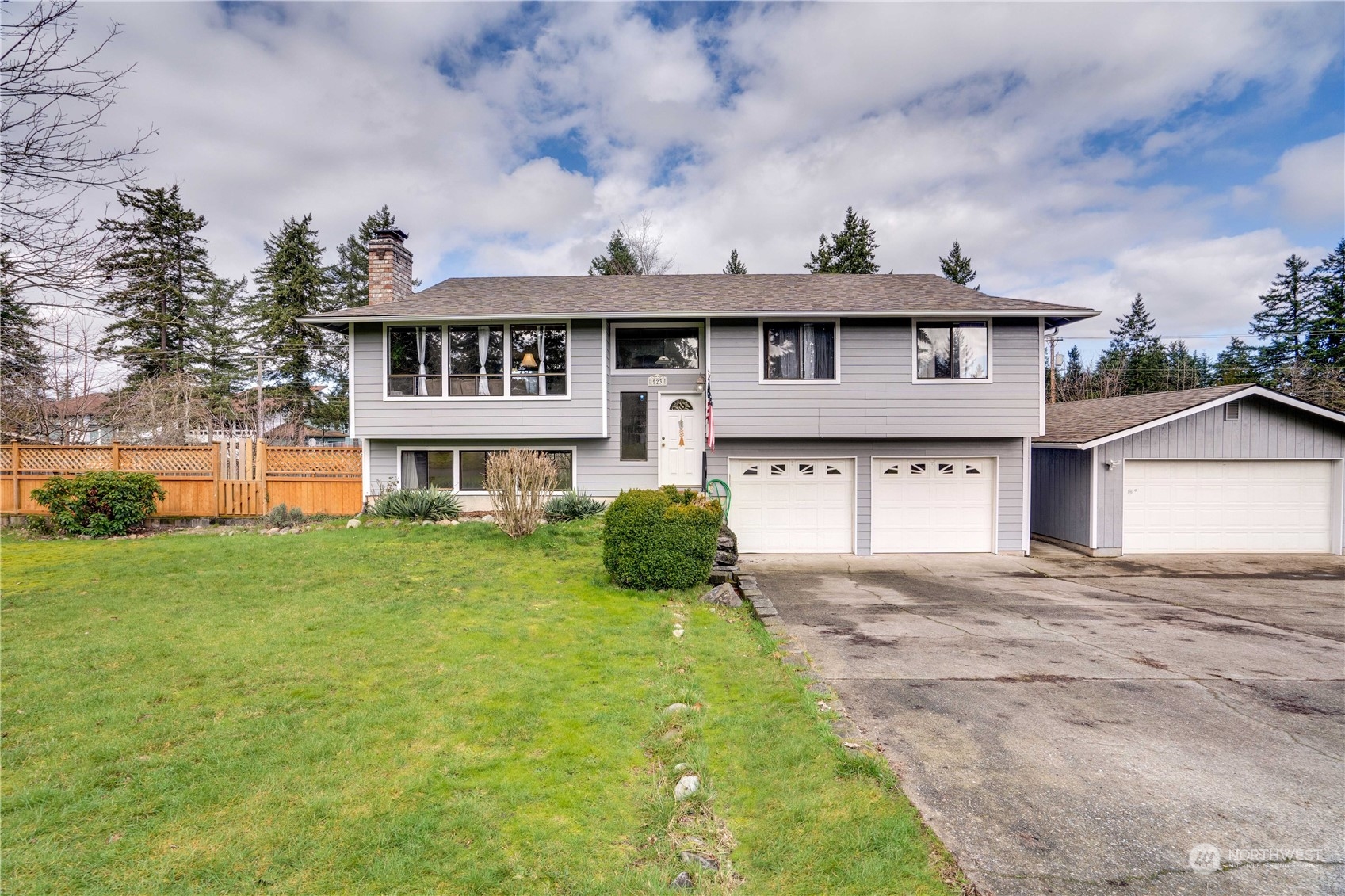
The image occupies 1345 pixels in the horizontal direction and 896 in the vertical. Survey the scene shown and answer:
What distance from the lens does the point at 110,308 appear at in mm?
5059

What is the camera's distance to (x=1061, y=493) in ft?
41.9

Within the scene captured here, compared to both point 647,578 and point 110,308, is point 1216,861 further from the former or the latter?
point 110,308

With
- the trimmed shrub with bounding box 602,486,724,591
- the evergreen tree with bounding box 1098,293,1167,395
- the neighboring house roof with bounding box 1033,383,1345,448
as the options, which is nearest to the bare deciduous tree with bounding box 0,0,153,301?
the trimmed shrub with bounding box 602,486,724,591

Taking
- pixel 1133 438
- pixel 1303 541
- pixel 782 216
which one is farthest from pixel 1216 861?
pixel 782 216

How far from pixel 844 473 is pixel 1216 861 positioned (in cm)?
959

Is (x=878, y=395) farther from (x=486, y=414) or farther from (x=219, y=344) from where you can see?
(x=219, y=344)

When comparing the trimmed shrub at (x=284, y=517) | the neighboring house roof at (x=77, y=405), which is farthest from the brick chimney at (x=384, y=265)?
the neighboring house roof at (x=77, y=405)

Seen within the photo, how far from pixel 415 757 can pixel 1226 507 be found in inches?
625

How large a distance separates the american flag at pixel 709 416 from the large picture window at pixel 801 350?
4.36 feet

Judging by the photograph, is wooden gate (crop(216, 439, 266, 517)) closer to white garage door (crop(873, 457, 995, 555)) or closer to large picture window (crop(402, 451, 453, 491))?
large picture window (crop(402, 451, 453, 491))

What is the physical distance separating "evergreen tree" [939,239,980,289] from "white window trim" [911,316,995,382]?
20.7 metres

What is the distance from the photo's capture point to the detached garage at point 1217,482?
11.5m

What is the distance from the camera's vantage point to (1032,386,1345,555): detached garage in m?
11.5

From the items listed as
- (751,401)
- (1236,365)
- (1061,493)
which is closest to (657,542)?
(751,401)
